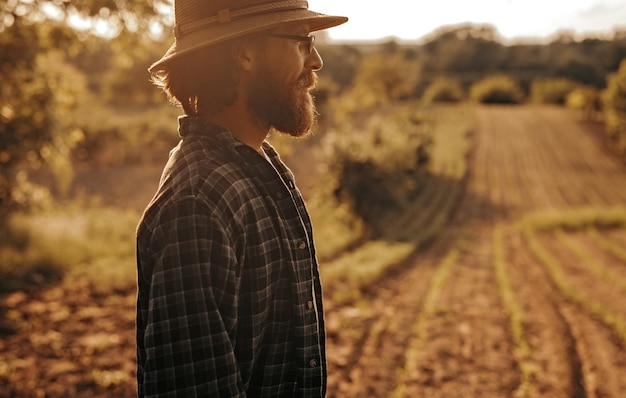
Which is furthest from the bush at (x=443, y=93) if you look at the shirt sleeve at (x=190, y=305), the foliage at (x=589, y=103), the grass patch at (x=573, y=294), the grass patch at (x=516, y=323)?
the shirt sleeve at (x=190, y=305)

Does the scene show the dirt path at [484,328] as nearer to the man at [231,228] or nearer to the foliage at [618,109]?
the man at [231,228]

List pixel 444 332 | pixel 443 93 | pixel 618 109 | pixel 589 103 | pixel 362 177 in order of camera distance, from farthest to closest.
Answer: pixel 443 93, pixel 589 103, pixel 618 109, pixel 362 177, pixel 444 332

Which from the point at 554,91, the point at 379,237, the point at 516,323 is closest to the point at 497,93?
the point at 554,91

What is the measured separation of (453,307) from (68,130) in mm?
5612

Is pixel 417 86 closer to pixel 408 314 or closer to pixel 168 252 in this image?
pixel 408 314

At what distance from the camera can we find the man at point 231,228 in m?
1.24

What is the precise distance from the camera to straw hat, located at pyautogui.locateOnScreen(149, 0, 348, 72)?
1.45 meters

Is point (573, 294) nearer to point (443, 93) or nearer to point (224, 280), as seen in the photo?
point (224, 280)

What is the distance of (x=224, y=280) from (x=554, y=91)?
199 feet

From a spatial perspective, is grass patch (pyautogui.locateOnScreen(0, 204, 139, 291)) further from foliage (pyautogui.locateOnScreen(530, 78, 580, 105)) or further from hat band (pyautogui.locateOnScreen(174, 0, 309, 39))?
foliage (pyautogui.locateOnScreen(530, 78, 580, 105))

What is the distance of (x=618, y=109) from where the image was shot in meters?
30.6

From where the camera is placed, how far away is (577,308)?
23.6 ft

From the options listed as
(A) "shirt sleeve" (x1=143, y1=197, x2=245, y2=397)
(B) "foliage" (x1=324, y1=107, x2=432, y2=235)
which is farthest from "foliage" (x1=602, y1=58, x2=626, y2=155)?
(A) "shirt sleeve" (x1=143, y1=197, x2=245, y2=397)

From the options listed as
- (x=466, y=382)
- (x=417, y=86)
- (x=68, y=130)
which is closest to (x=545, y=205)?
(x=466, y=382)
